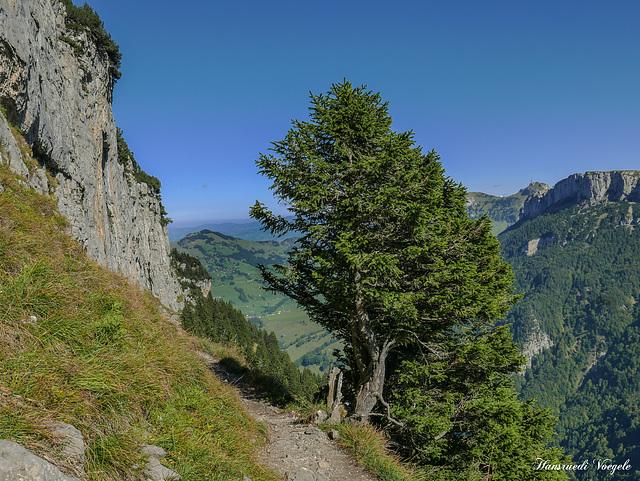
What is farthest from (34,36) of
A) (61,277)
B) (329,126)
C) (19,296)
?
(19,296)

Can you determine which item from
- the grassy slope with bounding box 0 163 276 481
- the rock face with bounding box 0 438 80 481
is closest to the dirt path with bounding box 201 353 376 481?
the grassy slope with bounding box 0 163 276 481

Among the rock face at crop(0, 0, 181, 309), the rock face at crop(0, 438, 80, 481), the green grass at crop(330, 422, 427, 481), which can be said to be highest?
the rock face at crop(0, 0, 181, 309)

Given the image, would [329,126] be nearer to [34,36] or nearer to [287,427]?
[287,427]

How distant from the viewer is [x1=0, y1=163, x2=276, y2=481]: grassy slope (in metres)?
3.64

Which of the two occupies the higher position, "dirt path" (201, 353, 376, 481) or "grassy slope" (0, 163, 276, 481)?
"grassy slope" (0, 163, 276, 481)

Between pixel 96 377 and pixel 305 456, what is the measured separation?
231 inches

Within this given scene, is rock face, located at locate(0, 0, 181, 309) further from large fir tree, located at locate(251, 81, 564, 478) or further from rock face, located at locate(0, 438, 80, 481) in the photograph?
rock face, located at locate(0, 438, 80, 481)

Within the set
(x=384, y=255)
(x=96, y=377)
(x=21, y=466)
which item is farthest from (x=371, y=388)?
(x=21, y=466)

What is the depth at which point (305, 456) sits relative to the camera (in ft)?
26.8

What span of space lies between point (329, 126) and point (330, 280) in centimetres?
528

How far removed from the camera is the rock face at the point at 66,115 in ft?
43.7

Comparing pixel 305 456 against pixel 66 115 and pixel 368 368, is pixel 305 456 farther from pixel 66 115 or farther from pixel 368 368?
pixel 66 115

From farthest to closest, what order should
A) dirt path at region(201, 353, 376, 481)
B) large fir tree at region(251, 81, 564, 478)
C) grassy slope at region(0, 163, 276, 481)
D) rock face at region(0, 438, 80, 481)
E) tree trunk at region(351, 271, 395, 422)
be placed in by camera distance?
1. tree trunk at region(351, 271, 395, 422)
2. large fir tree at region(251, 81, 564, 478)
3. dirt path at region(201, 353, 376, 481)
4. grassy slope at region(0, 163, 276, 481)
5. rock face at region(0, 438, 80, 481)

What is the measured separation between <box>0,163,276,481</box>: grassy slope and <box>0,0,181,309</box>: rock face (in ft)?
17.3
